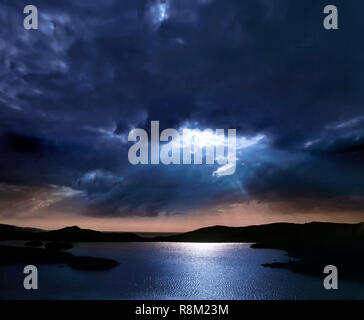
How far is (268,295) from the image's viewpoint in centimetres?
5525

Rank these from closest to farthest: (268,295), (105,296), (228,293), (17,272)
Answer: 1. (105,296)
2. (268,295)
3. (228,293)
4. (17,272)

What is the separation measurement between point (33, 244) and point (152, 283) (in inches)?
3603

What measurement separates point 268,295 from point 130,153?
46.9m

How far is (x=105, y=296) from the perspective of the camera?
49594mm

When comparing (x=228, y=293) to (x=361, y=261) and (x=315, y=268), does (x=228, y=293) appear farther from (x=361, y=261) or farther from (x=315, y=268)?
(x=361, y=261)

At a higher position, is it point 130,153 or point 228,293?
point 130,153
